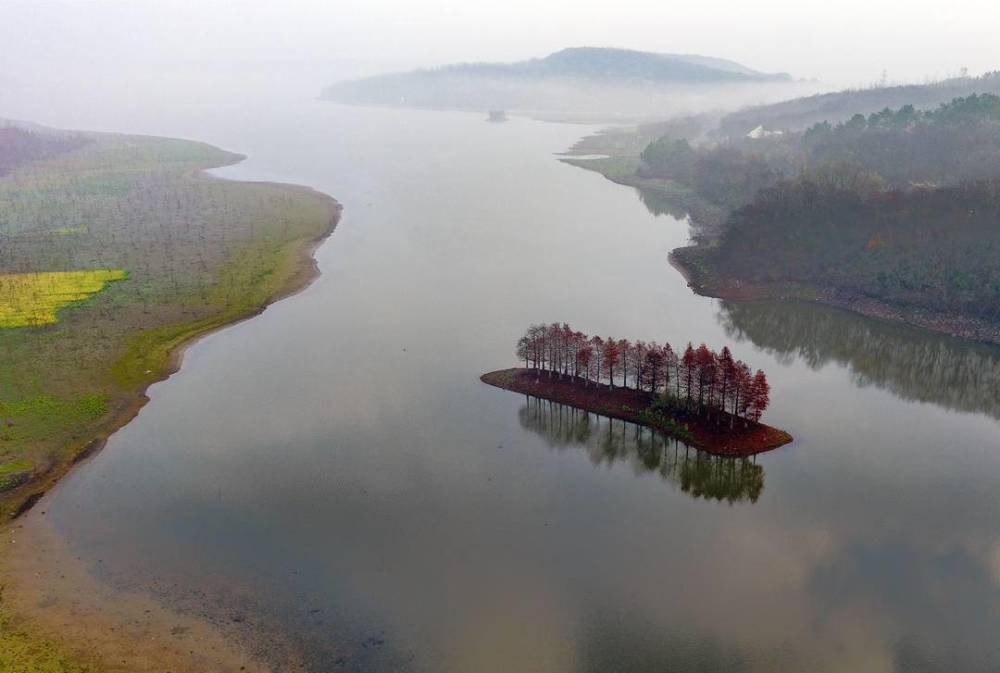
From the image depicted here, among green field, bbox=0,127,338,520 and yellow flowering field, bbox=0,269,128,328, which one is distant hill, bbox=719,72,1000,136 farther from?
yellow flowering field, bbox=0,269,128,328

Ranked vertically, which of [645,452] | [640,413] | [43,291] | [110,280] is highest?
[110,280]

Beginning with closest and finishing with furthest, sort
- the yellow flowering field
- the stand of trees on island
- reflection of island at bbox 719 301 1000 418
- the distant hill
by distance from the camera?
the stand of trees on island, reflection of island at bbox 719 301 1000 418, the yellow flowering field, the distant hill

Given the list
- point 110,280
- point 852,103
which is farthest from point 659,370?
point 852,103

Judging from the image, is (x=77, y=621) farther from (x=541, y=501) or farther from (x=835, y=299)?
(x=835, y=299)

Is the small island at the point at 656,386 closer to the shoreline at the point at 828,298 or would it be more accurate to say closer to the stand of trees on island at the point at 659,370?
the stand of trees on island at the point at 659,370

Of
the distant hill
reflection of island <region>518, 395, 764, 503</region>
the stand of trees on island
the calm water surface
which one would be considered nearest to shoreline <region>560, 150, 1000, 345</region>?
the calm water surface

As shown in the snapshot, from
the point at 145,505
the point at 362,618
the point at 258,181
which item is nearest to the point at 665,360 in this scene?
the point at 362,618

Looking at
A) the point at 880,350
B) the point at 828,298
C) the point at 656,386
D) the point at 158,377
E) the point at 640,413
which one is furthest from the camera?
the point at 828,298
